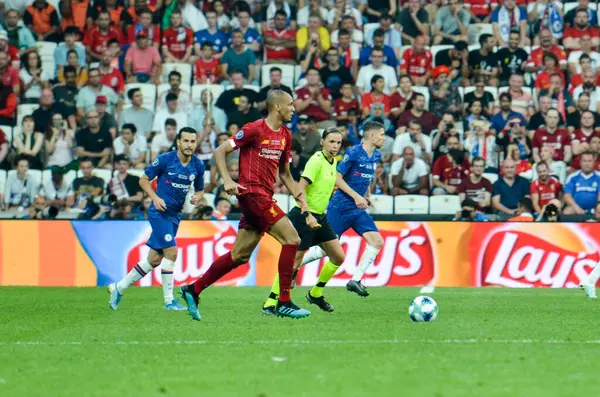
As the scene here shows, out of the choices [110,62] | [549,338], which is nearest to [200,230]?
[110,62]

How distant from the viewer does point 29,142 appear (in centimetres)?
2175

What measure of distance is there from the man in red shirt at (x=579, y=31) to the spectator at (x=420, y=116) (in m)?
4.17

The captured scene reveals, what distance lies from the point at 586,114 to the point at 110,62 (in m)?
9.92

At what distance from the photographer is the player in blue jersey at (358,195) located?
46.8ft

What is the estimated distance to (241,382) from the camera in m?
7.41

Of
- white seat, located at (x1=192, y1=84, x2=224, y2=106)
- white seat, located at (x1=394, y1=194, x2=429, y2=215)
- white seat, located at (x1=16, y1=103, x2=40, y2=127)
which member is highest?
white seat, located at (x1=192, y1=84, x2=224, y2=106)

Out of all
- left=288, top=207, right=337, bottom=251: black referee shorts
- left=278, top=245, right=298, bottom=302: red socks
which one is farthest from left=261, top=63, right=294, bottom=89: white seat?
left=278, top=245, right=298, bottom=302: red socks

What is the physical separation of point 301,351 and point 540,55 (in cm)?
1606

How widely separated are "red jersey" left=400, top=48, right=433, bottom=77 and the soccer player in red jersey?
12078 mm

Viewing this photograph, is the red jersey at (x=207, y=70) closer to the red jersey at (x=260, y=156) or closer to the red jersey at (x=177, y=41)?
the red jersey at (x=177, y=41)

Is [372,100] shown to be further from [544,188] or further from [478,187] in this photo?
[544,188]

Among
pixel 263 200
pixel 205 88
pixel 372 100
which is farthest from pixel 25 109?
pixel 263 200

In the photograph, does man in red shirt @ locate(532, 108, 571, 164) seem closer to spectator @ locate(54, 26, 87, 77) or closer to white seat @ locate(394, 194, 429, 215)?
white seat @ locate(394, 194, 429, 215)

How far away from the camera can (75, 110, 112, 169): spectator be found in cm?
2186
